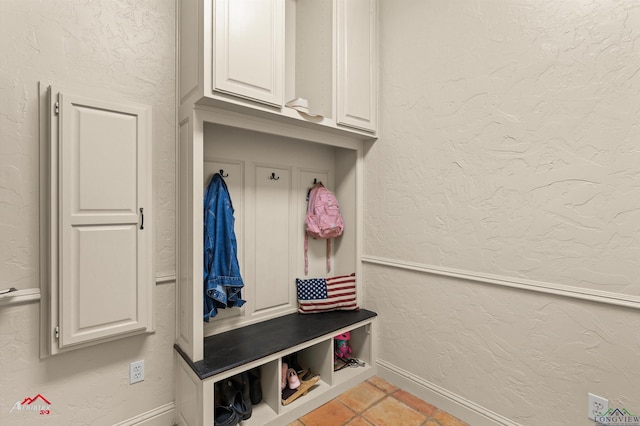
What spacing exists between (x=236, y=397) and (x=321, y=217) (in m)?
1.28

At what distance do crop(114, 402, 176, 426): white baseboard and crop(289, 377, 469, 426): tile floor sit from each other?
69cm

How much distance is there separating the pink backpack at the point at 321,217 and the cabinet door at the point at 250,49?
0.84m

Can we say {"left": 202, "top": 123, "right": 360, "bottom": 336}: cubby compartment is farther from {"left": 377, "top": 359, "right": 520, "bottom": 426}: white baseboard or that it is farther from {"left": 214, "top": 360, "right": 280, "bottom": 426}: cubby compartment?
{"left": 377, "top": 359, "right": 520, "bottom": 426}: white baseboard

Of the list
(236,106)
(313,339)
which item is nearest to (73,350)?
(313,339)

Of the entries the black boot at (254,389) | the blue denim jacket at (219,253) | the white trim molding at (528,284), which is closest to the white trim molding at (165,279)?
the blue denim jacket at (219,253)

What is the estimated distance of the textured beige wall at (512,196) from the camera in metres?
1.30

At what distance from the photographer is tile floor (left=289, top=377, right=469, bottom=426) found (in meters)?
1.74

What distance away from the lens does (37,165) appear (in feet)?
4.46

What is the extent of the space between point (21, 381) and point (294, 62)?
7.95 ft

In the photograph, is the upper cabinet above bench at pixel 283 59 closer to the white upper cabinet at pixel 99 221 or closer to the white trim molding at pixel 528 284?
the white upper cabinet at pixel 99 221

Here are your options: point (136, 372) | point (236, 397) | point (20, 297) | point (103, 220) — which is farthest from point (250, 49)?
point (236, 397)

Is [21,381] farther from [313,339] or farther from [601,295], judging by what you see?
[601,295]

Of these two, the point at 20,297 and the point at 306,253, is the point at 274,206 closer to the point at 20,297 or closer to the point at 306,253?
the point at 306,253

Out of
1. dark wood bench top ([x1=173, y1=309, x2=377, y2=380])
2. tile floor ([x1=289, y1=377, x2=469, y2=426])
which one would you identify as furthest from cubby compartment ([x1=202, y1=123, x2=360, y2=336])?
tile floor ([x1=289, y1=377, x2=469, y2=426])
